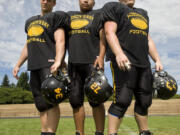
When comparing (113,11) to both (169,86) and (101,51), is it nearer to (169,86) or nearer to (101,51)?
(101,51)

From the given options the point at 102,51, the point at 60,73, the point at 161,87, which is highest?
the point at 102,51

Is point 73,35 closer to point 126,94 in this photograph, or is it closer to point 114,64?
point 114,64

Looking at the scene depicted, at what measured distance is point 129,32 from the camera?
252 centimetres

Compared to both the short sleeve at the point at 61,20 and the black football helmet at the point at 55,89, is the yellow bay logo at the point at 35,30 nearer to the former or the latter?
the short sleeve at the point at 61,20

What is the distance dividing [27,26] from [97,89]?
165 centimetres

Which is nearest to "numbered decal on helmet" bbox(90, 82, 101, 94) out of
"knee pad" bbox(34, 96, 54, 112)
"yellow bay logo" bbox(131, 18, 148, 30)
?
"knee pad" bbox(34, 96, 54, 112)

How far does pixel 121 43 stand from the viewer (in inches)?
99.0

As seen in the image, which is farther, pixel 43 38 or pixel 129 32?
pixel 43 38

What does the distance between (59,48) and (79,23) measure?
0.63 metres

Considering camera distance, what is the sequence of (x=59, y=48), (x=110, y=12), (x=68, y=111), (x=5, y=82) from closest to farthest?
(x=110, y=12) < (x=59, y=48) < (x=68, y=111) < (x=5, y=82)

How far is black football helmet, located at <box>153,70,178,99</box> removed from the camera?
8.74 feet

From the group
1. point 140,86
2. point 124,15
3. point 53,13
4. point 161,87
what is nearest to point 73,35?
point 53,13

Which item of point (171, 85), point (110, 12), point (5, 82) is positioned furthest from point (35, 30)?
point (5, 82)

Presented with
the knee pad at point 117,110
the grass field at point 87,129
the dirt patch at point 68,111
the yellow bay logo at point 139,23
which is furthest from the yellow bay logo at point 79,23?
the dirt patch at point 68,111
